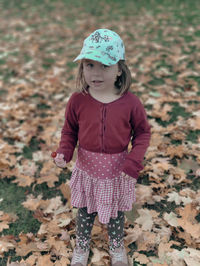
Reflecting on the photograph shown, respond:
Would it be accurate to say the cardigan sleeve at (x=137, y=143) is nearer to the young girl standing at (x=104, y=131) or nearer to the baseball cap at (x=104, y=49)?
the young girl standing at (x=104, y=131)

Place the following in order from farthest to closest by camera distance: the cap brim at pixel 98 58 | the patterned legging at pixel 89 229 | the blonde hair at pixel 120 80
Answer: the patterned legging at pixel 89 229 → the blonde hair at pixel 120 80 → the cap brim at pixel 98 58

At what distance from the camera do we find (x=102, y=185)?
176cm

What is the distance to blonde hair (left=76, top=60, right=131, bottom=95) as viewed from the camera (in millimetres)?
1626

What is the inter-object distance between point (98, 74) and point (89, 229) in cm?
111

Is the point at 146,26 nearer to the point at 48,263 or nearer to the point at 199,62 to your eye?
the point at 199,62

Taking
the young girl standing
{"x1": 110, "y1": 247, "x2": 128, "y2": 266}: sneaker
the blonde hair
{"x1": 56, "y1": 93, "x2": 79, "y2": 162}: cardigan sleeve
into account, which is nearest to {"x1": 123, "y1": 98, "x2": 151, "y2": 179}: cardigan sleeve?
the young girl standing

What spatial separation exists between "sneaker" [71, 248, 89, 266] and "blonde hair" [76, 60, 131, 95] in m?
1.17

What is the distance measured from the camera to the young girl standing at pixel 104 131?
5.02 feet

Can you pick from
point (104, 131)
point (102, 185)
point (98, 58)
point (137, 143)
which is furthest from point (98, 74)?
point (102, 185)

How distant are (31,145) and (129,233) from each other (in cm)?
164

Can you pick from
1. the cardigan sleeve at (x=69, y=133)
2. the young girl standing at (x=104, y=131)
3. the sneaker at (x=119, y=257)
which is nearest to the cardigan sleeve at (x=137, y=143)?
the young girl standing at (x=104, y=131)

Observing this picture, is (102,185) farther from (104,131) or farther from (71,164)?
(71,164)

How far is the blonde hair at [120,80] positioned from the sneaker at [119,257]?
114 centimetres

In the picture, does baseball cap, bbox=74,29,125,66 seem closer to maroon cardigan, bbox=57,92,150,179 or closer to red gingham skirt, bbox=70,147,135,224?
maroon cardigan, bbox=57,92,150,179
